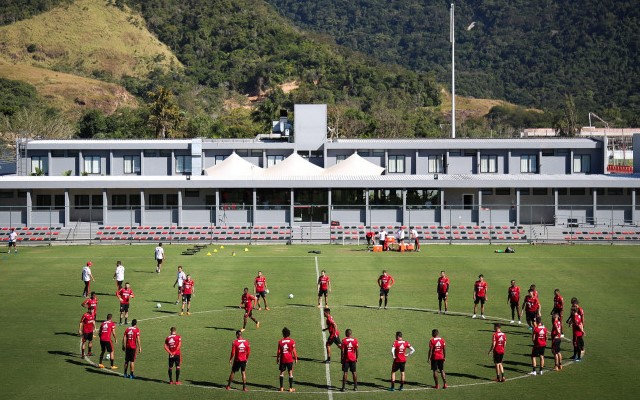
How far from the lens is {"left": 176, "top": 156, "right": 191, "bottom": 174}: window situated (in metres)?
90.6

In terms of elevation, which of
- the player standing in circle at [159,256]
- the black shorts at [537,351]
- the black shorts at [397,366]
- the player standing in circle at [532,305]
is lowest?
the black shorts at [397,366]

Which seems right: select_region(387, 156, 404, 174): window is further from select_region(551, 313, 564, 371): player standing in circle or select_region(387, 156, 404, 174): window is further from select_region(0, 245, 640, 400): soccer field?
select_region(551, 313, 564, 371): player standing in circle

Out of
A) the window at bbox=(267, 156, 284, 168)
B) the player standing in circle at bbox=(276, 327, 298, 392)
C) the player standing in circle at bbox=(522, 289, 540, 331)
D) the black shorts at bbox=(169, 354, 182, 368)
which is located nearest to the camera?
the player standing in circle at bbox=(276, 327, 298, 392)

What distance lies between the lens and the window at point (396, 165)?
89.2 m

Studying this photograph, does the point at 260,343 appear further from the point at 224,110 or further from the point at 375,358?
the point at 224,110

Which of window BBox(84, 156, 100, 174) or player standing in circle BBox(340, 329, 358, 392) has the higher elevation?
window BBox(84, 156, 100, 174)

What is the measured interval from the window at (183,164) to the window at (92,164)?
7794 millimetres

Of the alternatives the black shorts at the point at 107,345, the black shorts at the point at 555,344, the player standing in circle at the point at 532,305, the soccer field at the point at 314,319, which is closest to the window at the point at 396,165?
the soccer field at the point at 314,319

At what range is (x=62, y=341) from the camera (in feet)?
115

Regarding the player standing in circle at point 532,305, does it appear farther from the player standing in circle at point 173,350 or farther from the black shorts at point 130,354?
the black shorts at point 130,354

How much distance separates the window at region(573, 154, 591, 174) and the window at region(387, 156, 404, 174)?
1652 centimetres

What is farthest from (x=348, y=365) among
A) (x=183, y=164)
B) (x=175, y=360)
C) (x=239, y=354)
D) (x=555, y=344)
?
(x=183, y=164)

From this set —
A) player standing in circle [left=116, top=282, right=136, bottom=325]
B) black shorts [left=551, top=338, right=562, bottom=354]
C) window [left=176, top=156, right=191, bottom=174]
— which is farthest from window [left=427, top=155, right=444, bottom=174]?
black shorts [left=551, top=338, right=562, bottom=354]

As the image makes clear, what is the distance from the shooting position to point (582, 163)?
88.8 m
